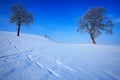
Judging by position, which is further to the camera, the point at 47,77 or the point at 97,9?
the point at 97,9

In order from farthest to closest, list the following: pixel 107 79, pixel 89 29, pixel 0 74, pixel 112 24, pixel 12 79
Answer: pixel 89 29 → pixel 112 24 → pixel 107 79 → pixel 0 74 → pixel 12 79

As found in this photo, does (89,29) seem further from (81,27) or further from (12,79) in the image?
(12,79)

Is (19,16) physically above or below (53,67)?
above

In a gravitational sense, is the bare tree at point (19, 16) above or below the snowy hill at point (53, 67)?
above

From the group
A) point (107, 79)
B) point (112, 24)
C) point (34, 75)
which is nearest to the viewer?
point (34, 75)

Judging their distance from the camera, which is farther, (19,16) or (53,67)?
(19,16)

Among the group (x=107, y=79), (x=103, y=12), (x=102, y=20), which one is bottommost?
(x=107, y=79)

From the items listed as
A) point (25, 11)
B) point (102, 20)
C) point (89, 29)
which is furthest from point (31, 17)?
point (102, 20)

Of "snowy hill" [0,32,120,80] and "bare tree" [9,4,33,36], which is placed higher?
"bare tree" [9,4,33,36]

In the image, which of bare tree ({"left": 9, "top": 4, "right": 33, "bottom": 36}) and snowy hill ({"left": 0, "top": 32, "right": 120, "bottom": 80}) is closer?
snowy hill ({"left": 0, "top": 32, "right": 120, "bottom": 80})

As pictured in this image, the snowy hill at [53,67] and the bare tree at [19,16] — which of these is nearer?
the snowy hill at [53,67]

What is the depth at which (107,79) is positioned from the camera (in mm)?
2994

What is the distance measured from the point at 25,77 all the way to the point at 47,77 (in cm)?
61

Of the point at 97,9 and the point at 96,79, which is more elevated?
the point at 97,9
